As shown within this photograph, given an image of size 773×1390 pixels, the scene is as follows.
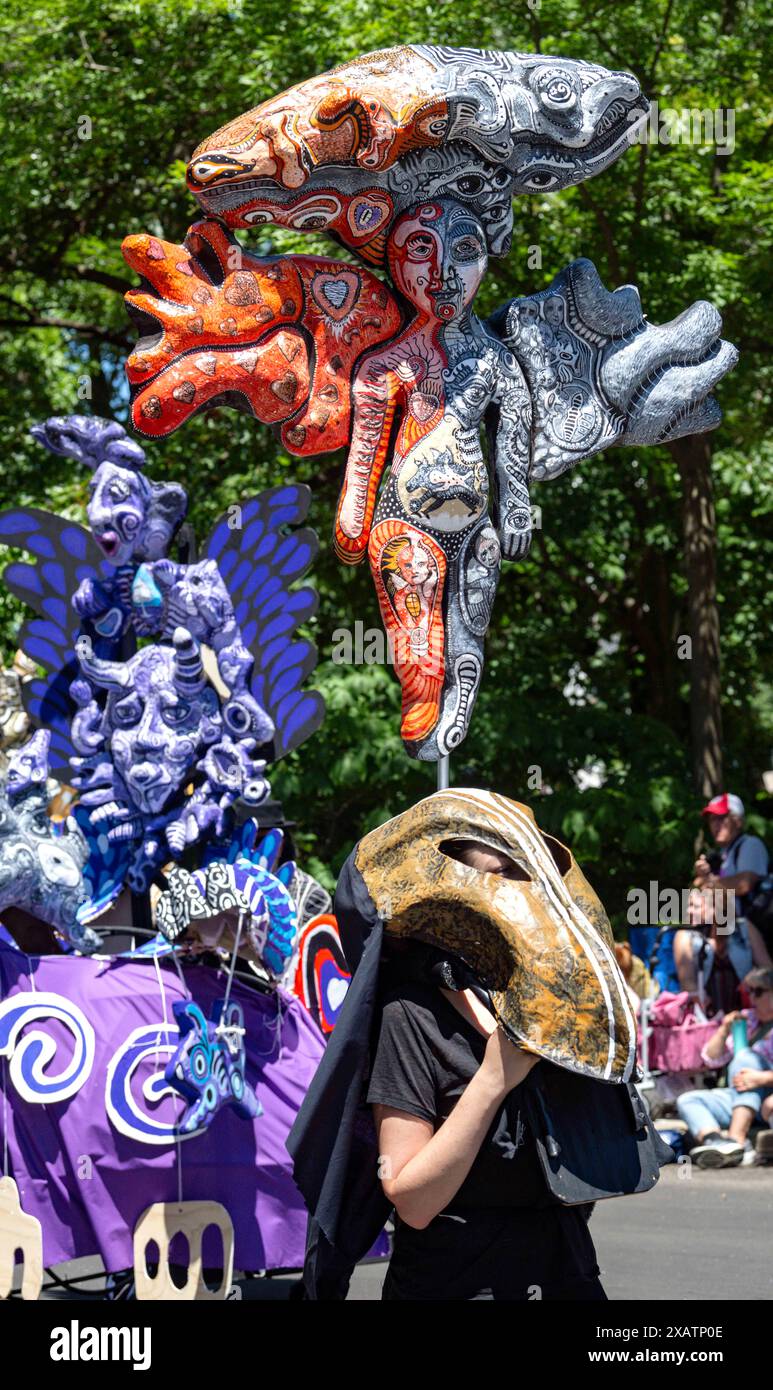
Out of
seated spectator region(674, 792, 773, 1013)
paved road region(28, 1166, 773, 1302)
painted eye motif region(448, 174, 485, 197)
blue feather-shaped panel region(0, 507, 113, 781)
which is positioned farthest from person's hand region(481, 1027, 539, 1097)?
seated spectator region(674, 792, 773, 1013)

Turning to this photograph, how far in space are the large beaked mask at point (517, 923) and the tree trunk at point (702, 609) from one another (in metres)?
Result: 9.13

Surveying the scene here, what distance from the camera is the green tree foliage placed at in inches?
442

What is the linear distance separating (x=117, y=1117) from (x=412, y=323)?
99.3 inches

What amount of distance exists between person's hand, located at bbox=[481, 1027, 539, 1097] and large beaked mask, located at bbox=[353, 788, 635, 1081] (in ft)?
0.07

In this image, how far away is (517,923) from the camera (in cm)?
263

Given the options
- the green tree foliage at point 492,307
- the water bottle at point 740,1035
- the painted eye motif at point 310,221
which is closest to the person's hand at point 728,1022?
the water bottle at point 740,1035

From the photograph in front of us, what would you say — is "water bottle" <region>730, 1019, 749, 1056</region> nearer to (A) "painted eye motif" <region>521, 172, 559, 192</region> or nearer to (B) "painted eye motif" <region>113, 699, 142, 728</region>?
(B) "painted eye motif" <region>113, 699, 142, 728</region>

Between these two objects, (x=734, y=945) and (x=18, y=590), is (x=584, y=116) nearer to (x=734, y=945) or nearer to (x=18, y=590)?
(x=18, y=590)

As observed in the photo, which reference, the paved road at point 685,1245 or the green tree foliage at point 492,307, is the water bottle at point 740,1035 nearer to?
the paved road at point 685,1245

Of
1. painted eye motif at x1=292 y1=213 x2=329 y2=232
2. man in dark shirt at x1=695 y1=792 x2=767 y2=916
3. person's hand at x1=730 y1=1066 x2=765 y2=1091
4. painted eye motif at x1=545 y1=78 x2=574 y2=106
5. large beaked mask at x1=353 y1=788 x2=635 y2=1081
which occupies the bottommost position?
person's hand at x1=730 y1=1066 x2=765 y2=1091

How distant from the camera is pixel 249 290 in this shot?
483 centimetres

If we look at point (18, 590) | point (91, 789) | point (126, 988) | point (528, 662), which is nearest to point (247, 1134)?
point (126, 988)

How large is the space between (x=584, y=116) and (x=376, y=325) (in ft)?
2.79

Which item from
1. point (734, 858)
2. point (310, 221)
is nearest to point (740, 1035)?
point (734, 858)
